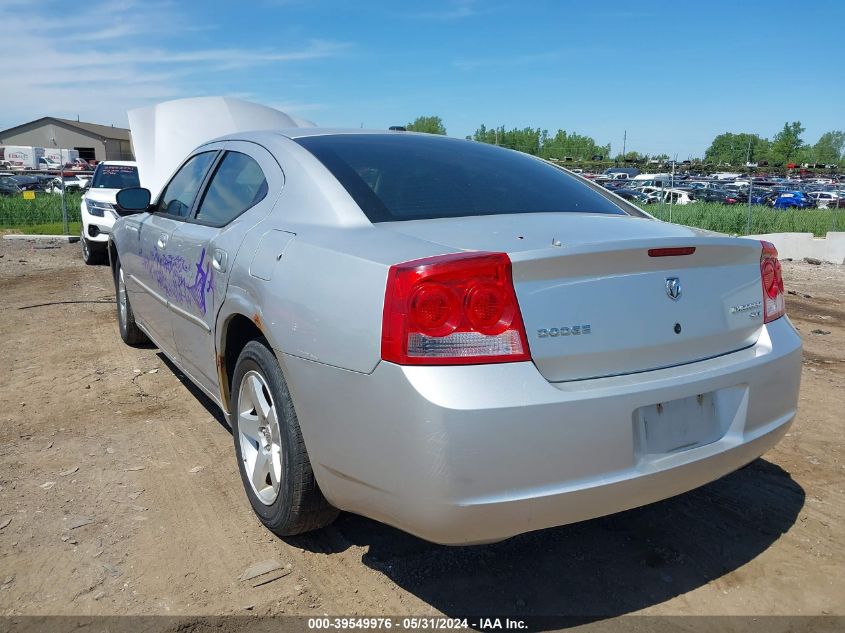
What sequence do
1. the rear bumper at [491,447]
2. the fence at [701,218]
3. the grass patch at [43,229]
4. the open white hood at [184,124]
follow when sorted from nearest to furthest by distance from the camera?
the rear bumper at [491,447], the open white hood at [184,124], the grass patch at [43,229], the fence at [701,218]

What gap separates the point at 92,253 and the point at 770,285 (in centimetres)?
1130

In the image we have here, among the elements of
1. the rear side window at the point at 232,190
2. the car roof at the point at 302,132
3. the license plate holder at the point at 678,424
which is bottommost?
the license plate holder at the point at 678,424

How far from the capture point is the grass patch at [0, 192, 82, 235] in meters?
18.1

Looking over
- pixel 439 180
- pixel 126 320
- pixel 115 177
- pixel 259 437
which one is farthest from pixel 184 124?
pixel 259 437

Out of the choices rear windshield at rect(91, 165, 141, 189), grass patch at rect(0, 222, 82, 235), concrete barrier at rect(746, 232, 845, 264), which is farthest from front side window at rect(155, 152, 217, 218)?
grass patch at rect(0, 222, 82, 235)

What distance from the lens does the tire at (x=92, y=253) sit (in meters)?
11.7

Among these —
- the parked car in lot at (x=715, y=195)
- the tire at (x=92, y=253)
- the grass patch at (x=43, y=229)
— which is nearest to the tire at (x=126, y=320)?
the tire at (x=92, y=253)

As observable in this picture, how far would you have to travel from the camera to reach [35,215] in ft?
61.1

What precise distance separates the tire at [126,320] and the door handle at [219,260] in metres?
2.74

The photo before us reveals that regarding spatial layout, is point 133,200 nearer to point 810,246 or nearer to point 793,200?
point 810,246

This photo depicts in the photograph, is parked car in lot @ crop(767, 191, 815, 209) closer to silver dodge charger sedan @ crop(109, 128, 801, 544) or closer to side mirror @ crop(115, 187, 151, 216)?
side mirror @ crop(115, 187, 151, 216)

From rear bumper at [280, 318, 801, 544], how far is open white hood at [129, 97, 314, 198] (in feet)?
26.1

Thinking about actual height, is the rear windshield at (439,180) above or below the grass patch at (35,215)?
above

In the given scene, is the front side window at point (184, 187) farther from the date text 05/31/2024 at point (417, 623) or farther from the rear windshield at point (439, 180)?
the date text 05/31/2024 at point (417, 623)
